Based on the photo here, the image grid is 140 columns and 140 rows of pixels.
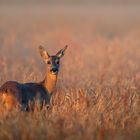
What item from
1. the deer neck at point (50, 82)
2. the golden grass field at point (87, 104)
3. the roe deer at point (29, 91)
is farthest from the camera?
the deer neck at point (50, 82)

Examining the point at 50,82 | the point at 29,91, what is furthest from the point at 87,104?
the point at 50,82

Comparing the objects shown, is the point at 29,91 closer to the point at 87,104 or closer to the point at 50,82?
the point at 50,82

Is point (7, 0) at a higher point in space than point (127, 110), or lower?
higher

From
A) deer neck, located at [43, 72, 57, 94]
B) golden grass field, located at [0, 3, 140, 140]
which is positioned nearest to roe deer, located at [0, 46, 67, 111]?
deer neck, located at [43, 72, 57, 94]

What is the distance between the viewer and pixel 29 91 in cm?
1312

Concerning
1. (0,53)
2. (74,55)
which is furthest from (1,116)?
(0,53)

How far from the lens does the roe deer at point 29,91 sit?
482 inches

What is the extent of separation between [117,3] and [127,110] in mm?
65833

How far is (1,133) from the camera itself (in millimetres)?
10602

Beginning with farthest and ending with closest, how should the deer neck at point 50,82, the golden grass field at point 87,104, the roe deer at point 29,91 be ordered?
the deer neck at point 50,82, the roe deer at point 29,91, the golden grass field at point 87,104

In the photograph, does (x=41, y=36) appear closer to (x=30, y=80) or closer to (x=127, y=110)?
(x=30, y=80)

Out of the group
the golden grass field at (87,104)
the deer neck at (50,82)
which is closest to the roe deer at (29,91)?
the deer neck at (50,82)

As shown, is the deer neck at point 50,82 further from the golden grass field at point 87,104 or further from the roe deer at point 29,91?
the golden grass field at point 87,104

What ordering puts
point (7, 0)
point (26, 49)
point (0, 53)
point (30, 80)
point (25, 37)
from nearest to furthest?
point (30, 80)
point (0, 53)
point (26, 49)
point (25, 37)
point (7, 0)
